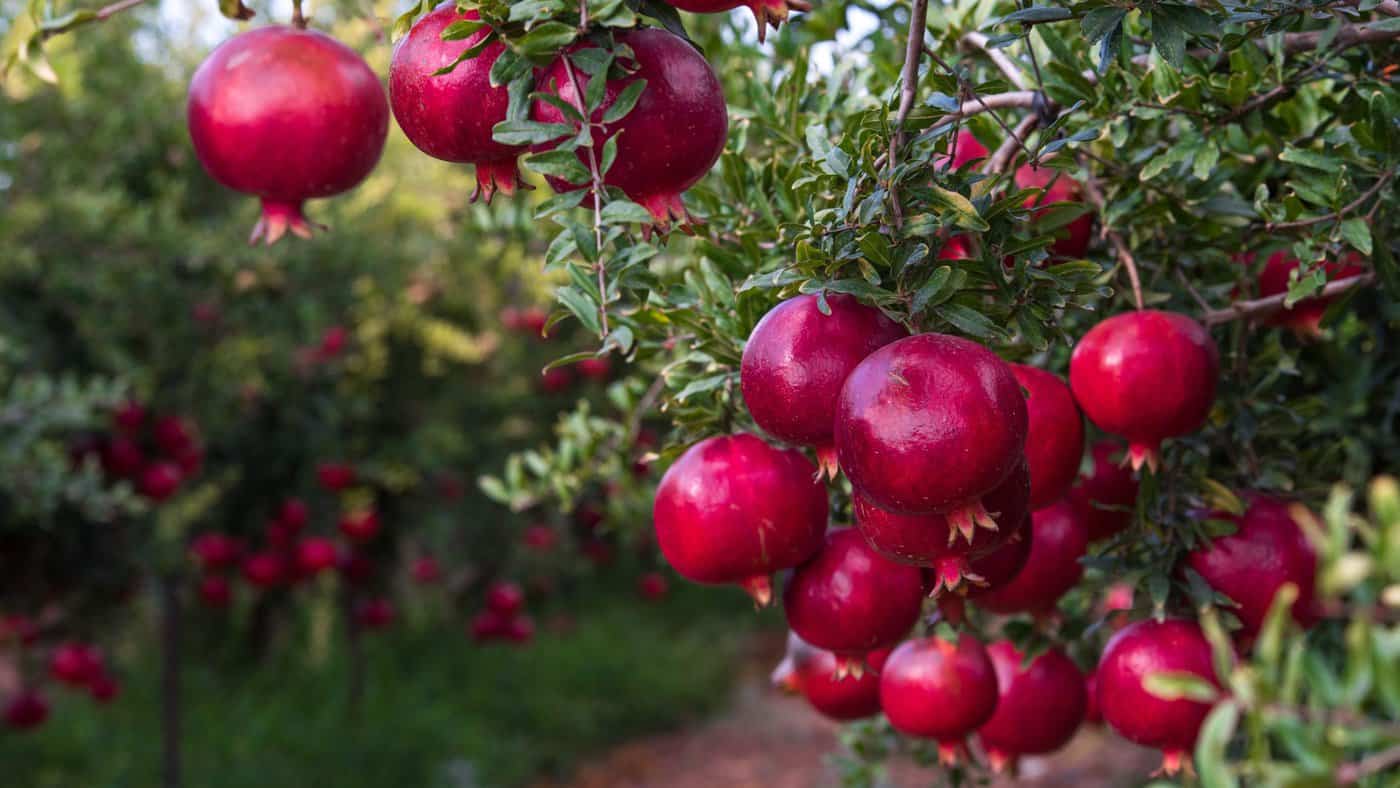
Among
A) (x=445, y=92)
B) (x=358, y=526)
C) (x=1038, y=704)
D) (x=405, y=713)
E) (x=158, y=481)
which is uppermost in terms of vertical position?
(x=445, y=92)

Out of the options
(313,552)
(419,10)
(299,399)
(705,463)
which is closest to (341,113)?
(419,10)

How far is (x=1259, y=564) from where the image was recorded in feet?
3.64

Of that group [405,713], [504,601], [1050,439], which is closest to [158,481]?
[504,601]

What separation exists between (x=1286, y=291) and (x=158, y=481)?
3365mm

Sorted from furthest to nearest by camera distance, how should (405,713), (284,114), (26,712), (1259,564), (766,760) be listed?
(766,760) → (405,713) → (26,712) → (1259,564) → (284,114)

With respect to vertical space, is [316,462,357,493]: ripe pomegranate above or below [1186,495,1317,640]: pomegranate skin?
below

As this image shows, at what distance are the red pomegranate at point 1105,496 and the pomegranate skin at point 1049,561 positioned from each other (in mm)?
58

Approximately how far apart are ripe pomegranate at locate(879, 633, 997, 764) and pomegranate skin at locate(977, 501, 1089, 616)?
0.06 metres

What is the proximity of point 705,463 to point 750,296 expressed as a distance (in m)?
0.16

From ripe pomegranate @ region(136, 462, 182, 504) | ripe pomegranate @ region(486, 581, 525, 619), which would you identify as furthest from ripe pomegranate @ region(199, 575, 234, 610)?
ripe pomegranate @ region(486, 581, 525, 619)

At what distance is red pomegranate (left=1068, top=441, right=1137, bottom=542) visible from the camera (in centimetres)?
127

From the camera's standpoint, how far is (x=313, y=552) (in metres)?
4.27

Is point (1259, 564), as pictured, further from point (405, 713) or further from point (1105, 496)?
point (405, 713)

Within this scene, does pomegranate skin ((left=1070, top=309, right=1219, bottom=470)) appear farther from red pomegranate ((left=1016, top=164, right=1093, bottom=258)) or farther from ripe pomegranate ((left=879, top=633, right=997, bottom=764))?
ripe pomegranate ((left=879, top=633, right=997, bottom=764))
